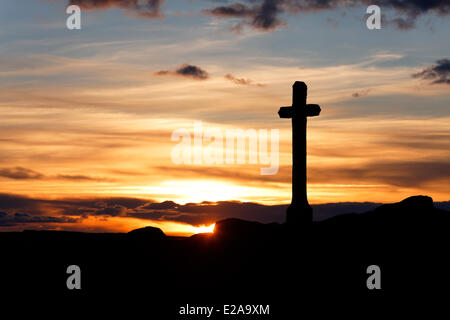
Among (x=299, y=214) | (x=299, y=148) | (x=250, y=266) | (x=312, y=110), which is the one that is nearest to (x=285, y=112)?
(x=312, y=110)

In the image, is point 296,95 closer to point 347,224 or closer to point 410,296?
point 347,224

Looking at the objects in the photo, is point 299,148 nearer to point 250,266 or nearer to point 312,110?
point 312,110

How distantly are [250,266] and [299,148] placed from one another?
4.19 metres

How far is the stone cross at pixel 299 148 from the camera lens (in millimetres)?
17922

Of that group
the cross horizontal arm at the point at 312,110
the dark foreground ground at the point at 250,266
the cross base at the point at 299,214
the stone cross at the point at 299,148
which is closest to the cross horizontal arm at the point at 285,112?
the stone cross at the point at 299,148

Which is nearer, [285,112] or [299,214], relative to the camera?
[299,214]

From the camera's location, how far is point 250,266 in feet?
51.3

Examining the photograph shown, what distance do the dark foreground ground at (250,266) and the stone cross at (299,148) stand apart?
43.1 inches

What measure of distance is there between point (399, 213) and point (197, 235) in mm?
5492

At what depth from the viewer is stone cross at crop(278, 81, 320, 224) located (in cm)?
1792

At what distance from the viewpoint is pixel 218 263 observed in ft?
52.3

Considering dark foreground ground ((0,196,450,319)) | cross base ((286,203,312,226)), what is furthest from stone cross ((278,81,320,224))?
dark foreground ground ((0,196,450,319))

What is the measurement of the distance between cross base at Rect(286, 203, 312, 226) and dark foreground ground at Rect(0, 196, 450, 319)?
34.3 inches

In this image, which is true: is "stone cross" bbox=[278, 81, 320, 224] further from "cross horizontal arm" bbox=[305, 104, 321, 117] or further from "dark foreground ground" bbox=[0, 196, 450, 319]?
"dark foreground ground" bbox=[0, 196, 450, 319]
